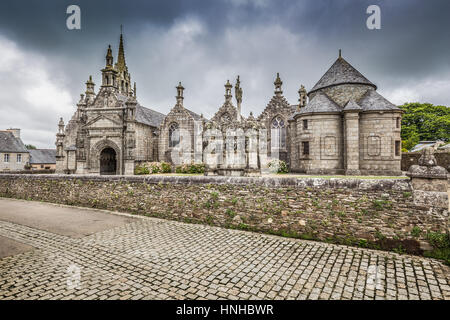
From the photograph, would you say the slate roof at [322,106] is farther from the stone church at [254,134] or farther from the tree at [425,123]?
the tree at [425,123]

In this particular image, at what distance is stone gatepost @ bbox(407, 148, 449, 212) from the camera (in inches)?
213

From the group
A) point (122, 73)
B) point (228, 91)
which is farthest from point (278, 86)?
point (122, 73)

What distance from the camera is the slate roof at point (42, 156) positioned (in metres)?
45.3

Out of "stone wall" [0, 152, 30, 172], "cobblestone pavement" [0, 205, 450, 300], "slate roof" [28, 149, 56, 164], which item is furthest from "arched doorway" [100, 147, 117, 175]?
"slate roof" [28, 149, 56, 164]

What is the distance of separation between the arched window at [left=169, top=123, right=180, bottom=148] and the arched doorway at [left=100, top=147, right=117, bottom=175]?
19.6 ft

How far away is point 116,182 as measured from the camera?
33.7 ft

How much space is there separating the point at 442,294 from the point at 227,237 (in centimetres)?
464

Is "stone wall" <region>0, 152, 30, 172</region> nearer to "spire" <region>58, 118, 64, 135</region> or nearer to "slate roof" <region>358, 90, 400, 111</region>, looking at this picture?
"spire" <region>58, 118, 64, 135</region>

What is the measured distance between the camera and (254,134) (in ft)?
46.3

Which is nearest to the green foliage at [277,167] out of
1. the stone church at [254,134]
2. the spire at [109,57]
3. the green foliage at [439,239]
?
the stone church at [254,134]

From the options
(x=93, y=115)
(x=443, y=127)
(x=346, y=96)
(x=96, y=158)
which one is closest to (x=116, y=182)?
(x=96, y=158)

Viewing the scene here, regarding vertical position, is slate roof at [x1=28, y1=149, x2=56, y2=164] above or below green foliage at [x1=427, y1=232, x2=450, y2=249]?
above

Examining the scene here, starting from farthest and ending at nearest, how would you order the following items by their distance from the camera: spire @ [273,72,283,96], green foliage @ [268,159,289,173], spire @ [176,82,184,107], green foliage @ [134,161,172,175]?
spire @ [176,82,184,107] < spire @ [273,72,283,96] < green foliage @ [134,161,172,175] < green foliage @ [268,159,289,173]
